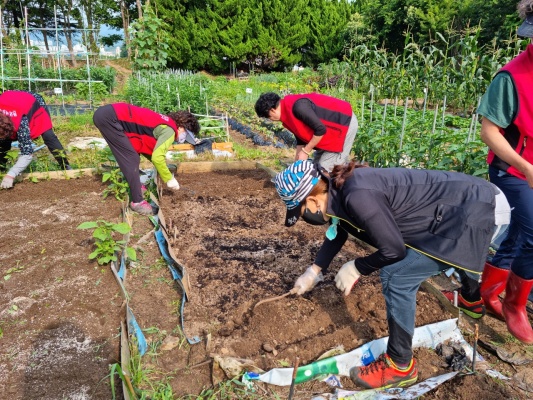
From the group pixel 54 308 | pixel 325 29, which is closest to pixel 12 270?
pixel 54 308

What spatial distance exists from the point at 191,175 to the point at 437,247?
4.56 m

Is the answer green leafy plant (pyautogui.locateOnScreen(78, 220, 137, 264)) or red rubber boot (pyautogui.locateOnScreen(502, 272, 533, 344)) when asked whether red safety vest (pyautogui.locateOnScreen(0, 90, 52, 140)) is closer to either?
green leafy plant (pyautogui.locateOnScreen(78, 220, 137, 264))

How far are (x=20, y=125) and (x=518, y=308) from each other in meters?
5.07

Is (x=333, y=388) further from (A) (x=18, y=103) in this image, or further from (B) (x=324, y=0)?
(B) (x=324, y=0)

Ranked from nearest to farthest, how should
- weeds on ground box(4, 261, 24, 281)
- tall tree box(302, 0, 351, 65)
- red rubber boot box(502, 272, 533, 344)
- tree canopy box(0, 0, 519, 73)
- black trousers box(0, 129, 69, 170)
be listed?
red rubber boot box(502, 272, 533, 344)
weeds on ground box(4, 261, 24, 281)
black trousers box(0, 129, 69, 170)
tree canopy box(0, 0, 519, 73)
tall tree box(302, 0, 351, 65)

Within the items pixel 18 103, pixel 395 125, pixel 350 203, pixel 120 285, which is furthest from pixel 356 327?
pixel 18 103

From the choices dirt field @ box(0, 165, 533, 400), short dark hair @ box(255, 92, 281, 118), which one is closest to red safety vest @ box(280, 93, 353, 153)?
short dark hair @ box(255, 92, 281, 118)

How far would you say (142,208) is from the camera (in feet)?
14.7

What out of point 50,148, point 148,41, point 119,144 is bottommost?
point 50,148

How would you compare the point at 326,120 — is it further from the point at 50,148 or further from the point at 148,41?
the point at 148,41

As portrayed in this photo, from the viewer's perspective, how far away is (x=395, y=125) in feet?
18.7

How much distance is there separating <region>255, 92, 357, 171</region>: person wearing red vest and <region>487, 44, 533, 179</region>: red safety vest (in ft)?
5.46

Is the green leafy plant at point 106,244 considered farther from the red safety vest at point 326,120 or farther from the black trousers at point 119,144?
the red safety vest at point 326,120

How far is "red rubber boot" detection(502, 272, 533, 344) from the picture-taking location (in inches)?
Answer: 93.7
